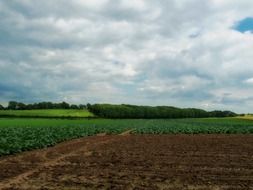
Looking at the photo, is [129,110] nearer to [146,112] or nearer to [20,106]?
[146,112]

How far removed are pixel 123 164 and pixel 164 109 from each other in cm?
12717

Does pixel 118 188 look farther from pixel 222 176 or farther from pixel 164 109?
pixel 164 109

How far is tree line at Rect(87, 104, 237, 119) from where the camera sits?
421 ft

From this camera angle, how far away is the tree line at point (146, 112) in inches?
5054

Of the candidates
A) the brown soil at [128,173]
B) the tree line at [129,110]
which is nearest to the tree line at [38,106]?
the tree line at [129,110]

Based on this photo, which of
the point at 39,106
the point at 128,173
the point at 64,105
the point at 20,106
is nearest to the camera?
the point at 128,173

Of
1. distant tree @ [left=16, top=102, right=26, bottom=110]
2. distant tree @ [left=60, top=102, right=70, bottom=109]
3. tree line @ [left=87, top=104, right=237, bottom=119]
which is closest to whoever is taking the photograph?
tree line @ [left=87, top=104, right=237, bottom=119]

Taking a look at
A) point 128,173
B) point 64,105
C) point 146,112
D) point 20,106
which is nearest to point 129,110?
point 146,112

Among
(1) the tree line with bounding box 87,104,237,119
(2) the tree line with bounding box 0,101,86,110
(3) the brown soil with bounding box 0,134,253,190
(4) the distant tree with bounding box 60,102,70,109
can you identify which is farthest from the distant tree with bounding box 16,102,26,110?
(3) the brown soil with bounding box 0,134,253,190

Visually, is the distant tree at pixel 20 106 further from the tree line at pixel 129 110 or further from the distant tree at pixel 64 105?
the distant tree at pixel 64 105

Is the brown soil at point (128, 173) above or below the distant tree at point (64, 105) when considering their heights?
below

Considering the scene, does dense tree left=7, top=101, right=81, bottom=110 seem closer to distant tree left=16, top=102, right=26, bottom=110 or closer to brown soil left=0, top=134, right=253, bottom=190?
distant tree left=16, top=102, right=26, bottom=110

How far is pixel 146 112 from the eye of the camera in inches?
5458

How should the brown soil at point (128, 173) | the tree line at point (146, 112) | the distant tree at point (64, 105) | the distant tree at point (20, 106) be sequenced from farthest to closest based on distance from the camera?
1. the distant tree at point (64, 105)
2. the distant tree at point (20, 106)
3. the tree line at point (146, 112)
4. the brown soil at point (128, 173)
